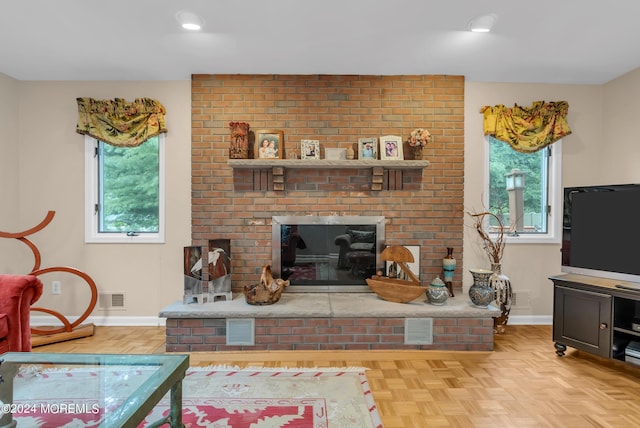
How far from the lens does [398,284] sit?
3135mm

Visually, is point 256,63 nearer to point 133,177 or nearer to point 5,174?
point 133,177

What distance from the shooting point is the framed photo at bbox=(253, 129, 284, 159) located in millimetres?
3393

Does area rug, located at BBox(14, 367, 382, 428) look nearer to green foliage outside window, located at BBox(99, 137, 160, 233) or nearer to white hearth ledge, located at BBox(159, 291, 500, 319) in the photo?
white hearth ledge, located at BBox(159, 291, 500, 319)

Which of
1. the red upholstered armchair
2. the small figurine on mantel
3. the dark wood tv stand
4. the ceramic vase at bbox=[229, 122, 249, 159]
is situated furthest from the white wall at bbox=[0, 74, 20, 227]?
the dark wood tv stand

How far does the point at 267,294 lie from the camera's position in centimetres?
302

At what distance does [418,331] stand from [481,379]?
1.83 feet

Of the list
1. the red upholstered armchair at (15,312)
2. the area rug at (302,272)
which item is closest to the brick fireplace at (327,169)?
the area rug at (302,272)

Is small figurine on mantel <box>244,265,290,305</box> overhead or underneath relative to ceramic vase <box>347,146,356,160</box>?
underneath

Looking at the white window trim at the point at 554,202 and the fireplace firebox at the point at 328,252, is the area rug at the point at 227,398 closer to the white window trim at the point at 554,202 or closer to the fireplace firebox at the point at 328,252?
the fireplace firebox at the point at 328,252

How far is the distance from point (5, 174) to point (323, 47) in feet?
10.3

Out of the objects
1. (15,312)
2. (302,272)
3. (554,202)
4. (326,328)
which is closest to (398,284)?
(326,328)

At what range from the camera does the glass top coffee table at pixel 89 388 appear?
1398 mm

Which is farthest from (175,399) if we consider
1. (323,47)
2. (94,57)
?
(94,57)

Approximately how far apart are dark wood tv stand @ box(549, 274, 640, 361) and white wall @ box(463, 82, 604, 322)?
654 mm
